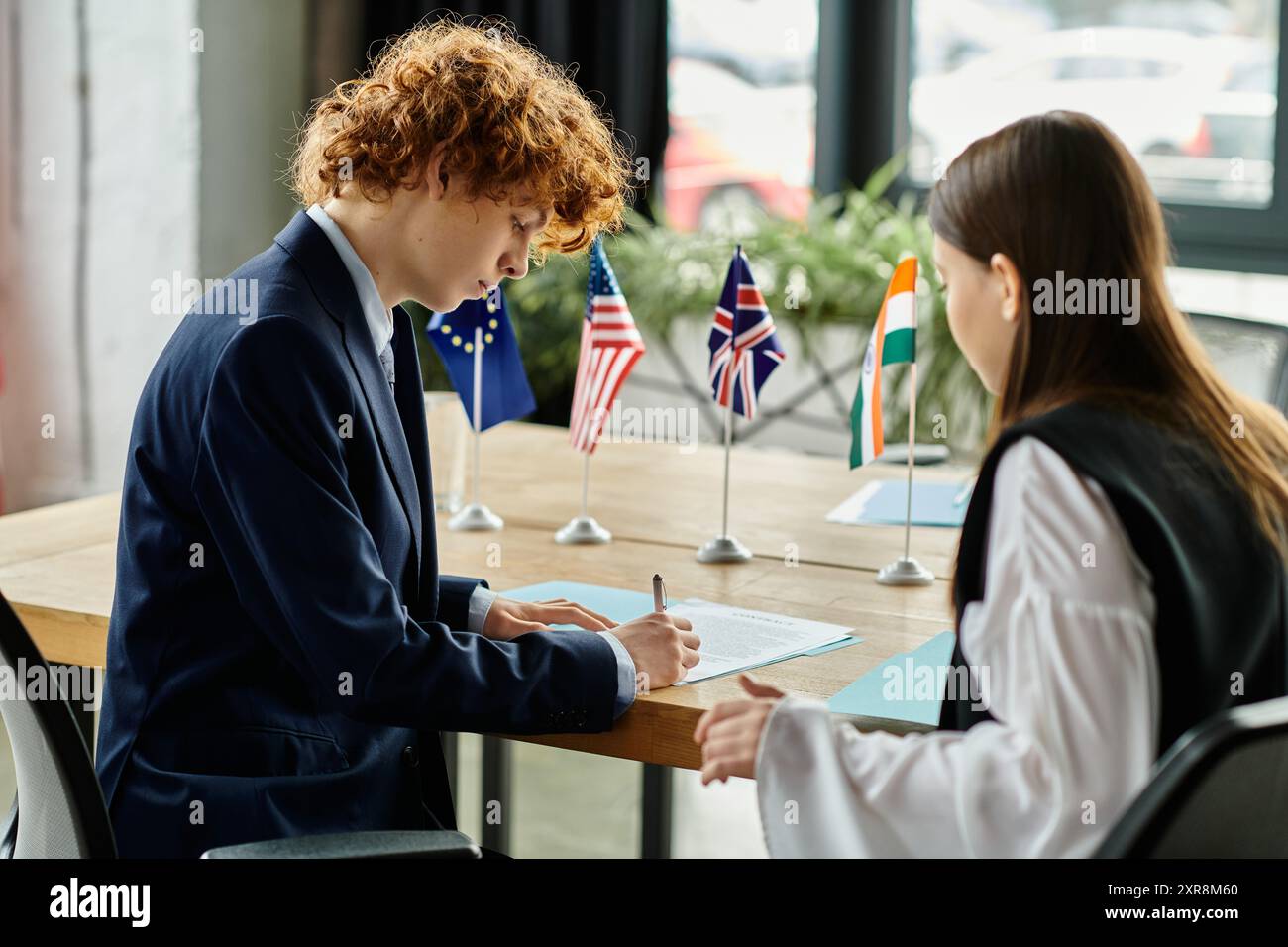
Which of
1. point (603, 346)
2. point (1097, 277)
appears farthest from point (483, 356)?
point (1097, 277)

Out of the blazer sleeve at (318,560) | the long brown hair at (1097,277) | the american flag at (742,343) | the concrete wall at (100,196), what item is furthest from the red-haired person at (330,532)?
the concrete wall at (100,196)

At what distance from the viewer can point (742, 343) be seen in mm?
2125

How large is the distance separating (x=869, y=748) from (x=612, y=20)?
3659mm

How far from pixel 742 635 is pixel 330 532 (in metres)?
0.57

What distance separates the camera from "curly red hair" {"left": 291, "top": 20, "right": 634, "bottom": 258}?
1413 mm

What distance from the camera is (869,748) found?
3.75 feet

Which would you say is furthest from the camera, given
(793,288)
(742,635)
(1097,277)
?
(793,288)

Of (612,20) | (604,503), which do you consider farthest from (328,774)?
(612,20)

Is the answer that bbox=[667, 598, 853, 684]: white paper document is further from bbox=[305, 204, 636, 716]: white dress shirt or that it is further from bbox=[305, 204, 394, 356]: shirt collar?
bbox=[305, 204, 394, 356]: shirt collar

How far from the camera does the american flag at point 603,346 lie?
217 centimetres

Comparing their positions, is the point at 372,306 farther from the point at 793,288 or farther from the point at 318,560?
the point at 793,288

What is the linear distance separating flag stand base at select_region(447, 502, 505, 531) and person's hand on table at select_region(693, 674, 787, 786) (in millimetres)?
965
